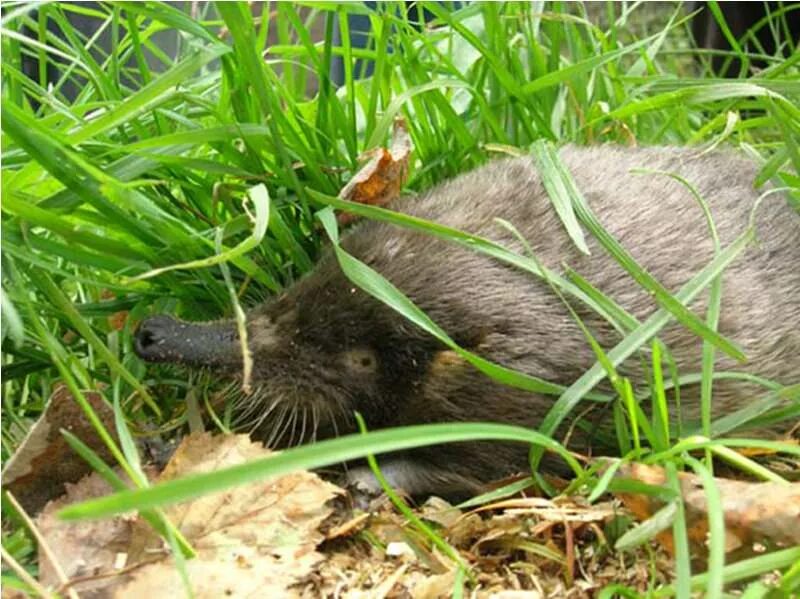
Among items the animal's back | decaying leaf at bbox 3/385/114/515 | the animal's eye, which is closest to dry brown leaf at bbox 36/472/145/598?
decaying leaf at bbox 3/385/114/515

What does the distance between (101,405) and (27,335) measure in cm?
26

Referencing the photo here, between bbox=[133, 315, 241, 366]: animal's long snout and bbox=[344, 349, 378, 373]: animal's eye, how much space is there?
0.56 feet

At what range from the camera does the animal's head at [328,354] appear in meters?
1.69

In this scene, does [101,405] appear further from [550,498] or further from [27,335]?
[550,498]

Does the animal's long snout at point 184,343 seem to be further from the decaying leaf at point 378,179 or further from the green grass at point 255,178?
the decaying leaf at point 378,179

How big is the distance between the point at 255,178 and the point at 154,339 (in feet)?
1.33

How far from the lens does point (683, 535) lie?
1.23 meters

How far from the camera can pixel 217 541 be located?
55.9 inches

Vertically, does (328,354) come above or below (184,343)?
below

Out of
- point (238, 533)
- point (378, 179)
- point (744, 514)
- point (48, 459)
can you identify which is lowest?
point (744, 514)

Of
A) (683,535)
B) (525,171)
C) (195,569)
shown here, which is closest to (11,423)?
(195,569)

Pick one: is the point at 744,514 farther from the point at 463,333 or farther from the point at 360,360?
the point at 360,360

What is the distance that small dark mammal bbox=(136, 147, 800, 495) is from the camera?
1665 millimetres

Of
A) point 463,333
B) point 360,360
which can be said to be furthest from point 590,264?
point 360,360
